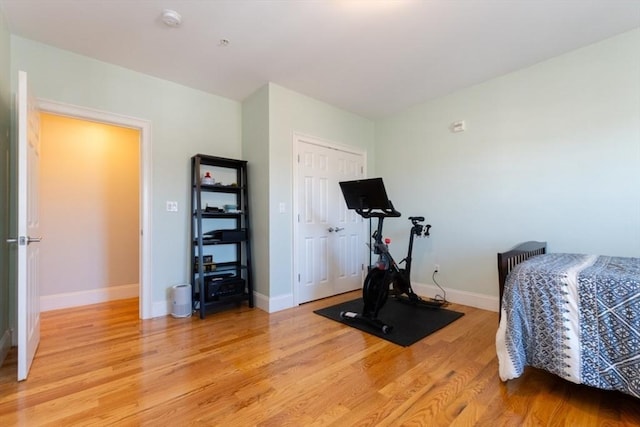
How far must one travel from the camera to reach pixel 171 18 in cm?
219

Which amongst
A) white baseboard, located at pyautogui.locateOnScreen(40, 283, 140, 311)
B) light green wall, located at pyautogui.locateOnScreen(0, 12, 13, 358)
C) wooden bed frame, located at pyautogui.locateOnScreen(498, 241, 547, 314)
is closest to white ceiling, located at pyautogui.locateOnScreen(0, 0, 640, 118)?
light green wall, located at pyautogui.locateOnScreen(0, 12, 13, 358)

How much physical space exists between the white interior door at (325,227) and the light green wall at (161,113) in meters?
0.99

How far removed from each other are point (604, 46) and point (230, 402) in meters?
3.92

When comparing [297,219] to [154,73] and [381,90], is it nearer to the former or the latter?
[381,90]

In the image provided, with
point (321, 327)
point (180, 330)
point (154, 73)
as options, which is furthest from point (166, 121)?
point (321, 327)

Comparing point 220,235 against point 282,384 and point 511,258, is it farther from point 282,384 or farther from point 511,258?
point 511,258

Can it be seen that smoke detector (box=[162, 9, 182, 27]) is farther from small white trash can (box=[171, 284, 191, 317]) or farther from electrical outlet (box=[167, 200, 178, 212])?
small white trash can (box=[171, 284, 191, 317])

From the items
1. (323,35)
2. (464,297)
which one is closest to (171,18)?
(323,35)

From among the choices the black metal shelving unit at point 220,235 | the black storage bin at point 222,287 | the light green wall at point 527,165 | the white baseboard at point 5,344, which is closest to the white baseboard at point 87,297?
the white baseboard at point 5,344

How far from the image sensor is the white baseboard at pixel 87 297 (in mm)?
3320

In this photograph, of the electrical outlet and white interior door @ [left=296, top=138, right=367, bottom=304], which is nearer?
the electrical outlet

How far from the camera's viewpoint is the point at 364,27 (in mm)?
2336

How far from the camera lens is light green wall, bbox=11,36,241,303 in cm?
258

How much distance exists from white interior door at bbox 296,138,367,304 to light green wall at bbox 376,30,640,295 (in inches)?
24.5
